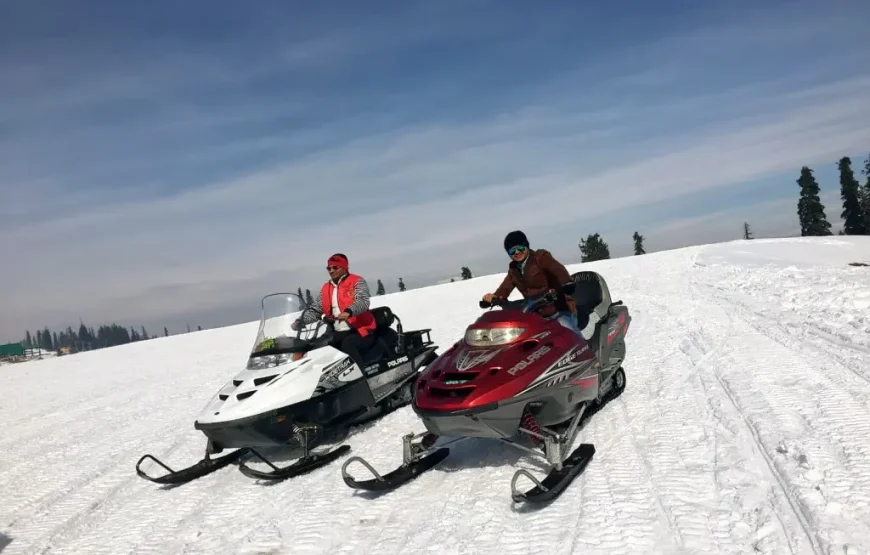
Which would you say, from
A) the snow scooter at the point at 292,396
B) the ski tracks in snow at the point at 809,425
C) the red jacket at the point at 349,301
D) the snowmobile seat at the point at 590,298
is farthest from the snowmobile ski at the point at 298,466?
the ski tracks in snow at the point at 809,425

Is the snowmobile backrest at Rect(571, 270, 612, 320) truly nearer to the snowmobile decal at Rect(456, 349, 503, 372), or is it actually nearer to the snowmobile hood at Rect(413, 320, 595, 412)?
the snowmobile hood at Rect(413, 320, 595, 412)

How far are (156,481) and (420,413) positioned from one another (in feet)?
8.63

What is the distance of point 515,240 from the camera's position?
5855 millimetres

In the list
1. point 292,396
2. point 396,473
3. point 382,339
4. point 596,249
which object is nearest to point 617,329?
point 382,339

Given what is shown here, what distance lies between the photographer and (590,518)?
3.38 metres

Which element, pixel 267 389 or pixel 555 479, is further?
pixel 267 389

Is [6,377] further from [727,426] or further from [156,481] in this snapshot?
[727,426]

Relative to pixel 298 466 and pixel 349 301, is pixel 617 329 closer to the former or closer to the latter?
pixel 349 301

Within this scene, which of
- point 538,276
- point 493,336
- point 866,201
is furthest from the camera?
point 866,201

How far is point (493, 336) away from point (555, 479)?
1.18 m

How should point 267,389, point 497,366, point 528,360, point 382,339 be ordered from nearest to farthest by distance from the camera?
1. point 497,366
2. point 528,360
3. point 267,389
4. point 382,339

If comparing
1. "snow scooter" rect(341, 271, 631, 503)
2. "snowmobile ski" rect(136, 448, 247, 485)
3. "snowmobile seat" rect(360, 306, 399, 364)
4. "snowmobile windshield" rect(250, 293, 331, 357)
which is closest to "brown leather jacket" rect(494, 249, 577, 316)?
"snow scooter" rect(341, 271, 631, 503)

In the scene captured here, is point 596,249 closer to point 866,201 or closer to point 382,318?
point 866,201

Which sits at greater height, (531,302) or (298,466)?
(531,302)
